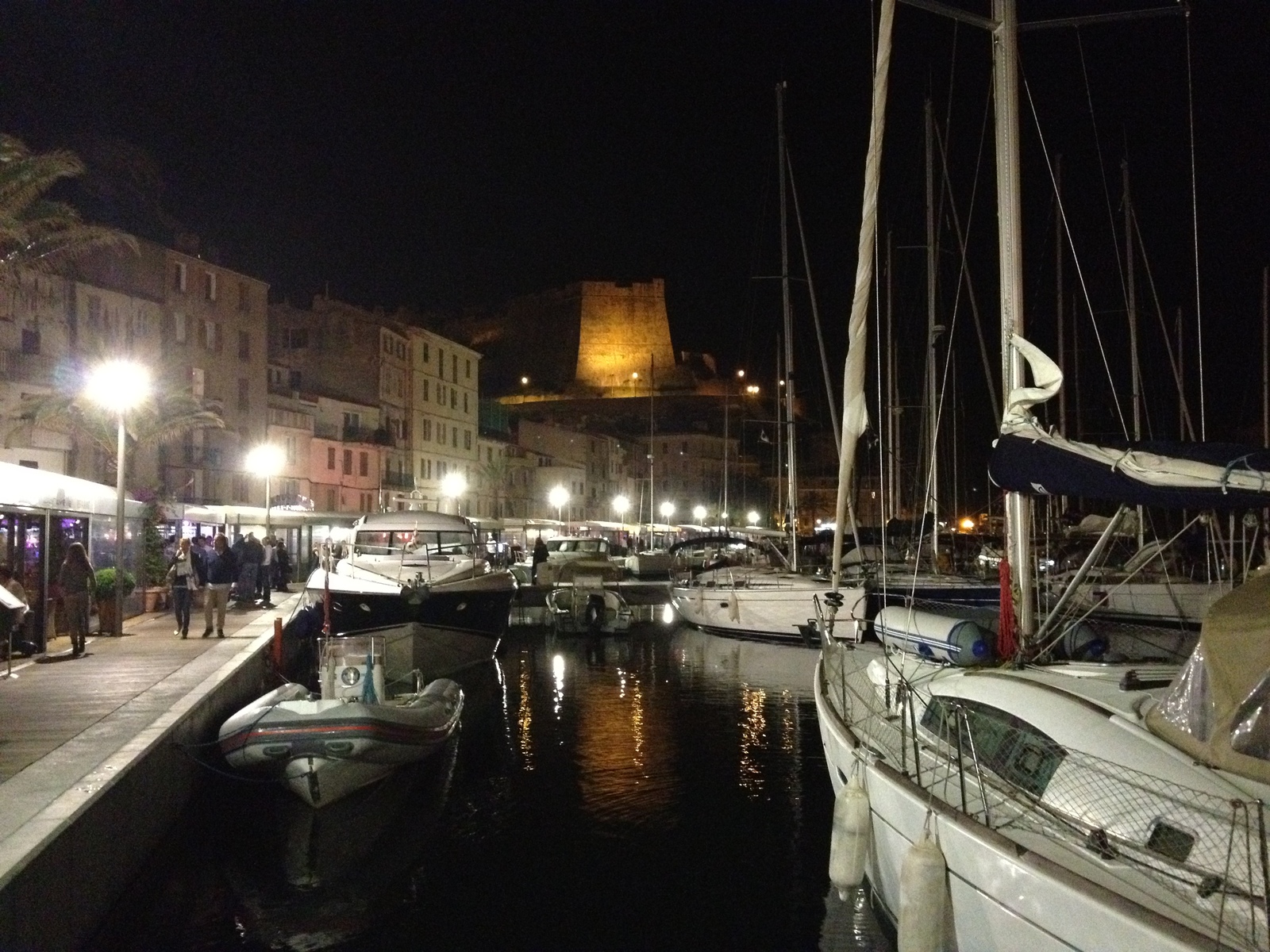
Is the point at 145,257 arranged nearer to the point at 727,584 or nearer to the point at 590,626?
the point at 590,626

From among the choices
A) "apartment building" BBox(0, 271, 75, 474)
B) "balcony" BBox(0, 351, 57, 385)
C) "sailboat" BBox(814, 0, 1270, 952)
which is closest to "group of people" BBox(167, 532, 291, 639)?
"apartment building" BBox(0, 271, 75, 474)

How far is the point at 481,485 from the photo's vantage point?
235 feet

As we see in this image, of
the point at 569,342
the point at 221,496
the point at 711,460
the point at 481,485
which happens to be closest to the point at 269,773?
the point at 221,496

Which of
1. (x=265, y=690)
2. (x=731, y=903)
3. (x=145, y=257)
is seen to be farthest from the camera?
(x=145, y=257)

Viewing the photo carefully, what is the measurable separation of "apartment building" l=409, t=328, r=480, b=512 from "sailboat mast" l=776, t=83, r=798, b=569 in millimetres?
33589

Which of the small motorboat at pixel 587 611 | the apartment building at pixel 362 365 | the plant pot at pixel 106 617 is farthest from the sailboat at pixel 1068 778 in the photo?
the apartment building at pixel 362 365

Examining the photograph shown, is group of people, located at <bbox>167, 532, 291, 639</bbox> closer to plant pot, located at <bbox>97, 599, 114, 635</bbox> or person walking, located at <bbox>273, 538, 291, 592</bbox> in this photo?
person walking, located at <bbox>273, 538, 291, 592</bbox>

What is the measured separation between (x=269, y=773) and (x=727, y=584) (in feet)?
65.4

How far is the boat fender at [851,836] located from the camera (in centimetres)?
834

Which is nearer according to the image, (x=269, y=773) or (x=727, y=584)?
(x=269, y=773)

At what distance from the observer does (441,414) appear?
6806 centimetres

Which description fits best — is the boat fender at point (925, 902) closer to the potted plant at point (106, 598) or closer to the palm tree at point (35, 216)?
the potted plant at point (106, 598)

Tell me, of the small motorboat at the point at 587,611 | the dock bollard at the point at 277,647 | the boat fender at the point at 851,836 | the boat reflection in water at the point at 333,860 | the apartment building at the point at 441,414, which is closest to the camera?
the boat fender at the point at 851,836

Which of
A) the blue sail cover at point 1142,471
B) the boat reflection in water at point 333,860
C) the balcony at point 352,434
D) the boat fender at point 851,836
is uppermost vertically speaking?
the balcony at point 352,434
